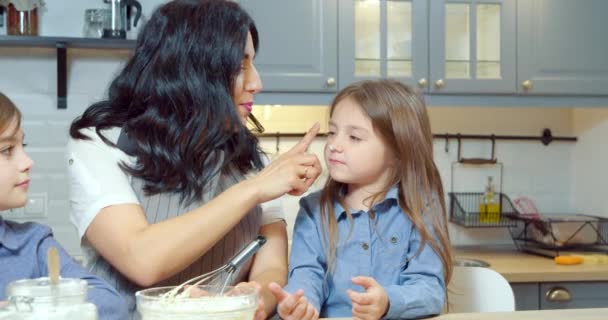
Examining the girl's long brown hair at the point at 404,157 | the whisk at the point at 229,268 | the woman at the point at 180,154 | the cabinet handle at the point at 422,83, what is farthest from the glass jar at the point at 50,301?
the cabinet handle at the point at 422,83

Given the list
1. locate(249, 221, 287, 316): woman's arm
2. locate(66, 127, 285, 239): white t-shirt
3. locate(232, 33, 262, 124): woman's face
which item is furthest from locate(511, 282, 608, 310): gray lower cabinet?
locate(66, 127, 285, 239): white t-shirt

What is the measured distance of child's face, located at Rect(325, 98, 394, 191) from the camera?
1.80 metres

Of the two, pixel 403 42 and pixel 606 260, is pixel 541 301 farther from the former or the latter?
pixel 403 42

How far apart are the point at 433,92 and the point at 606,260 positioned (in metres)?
0.89

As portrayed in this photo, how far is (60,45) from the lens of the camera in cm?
298

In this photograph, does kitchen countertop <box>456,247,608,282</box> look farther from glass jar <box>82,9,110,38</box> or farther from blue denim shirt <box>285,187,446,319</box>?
glass jar <box>82,9,110,38</box>

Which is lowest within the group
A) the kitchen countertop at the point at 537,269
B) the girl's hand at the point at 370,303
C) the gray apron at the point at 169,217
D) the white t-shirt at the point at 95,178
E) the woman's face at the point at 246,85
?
the kitchen countertop at the point at 537,269

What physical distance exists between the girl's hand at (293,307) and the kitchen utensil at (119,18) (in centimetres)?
189

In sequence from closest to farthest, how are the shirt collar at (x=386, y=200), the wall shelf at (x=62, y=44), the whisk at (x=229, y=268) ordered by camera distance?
the whisk at (x=229, y=268), the shirt collar at (x=386, y=200), the wall shelf at (x=62, y=44)

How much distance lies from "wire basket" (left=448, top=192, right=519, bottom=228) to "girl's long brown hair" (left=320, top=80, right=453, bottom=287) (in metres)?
1.60

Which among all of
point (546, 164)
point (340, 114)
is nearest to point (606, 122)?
point (546, 164)

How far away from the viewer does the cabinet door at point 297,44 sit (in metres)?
3.03

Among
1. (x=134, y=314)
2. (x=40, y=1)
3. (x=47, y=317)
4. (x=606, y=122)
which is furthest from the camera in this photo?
(x=606, y=122)

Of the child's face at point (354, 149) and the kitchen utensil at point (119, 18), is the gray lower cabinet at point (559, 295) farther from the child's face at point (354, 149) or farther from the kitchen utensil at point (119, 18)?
the kitchen utensil at point (119, 18)
